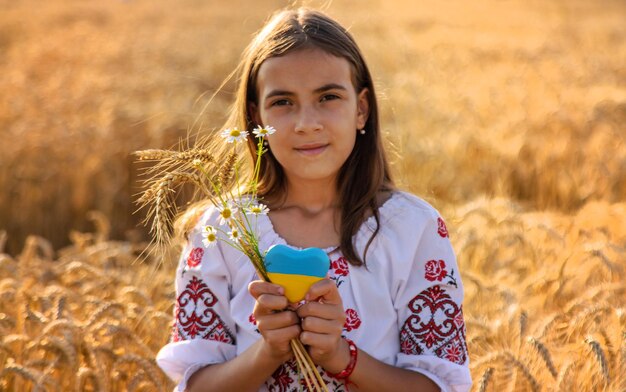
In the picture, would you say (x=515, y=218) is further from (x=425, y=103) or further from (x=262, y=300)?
(x=425, y=103)

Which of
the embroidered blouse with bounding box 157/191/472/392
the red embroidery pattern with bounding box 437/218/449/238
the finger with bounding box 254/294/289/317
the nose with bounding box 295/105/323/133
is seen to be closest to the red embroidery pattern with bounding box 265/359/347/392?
the embroidered blouse with bounding box 157/191/472/392

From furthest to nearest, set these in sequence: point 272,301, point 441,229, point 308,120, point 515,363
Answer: point 515,363
point 441,229
point 308,120
point 272,301

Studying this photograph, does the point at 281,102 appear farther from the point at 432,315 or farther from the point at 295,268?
the point at 432,315

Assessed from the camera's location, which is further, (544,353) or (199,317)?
(544,353)

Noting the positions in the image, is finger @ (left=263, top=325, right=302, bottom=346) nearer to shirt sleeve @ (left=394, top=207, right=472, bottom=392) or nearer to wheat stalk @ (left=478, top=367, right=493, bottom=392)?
shirt sleeve @ (left=394, top=207, right=472, bottom=392)

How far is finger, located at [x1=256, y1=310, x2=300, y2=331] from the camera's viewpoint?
6.70 feet

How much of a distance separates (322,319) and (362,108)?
760mm

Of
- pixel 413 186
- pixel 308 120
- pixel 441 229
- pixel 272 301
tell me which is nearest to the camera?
pixel 272 301

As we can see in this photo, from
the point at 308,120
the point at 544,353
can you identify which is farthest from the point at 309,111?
the point at 544,353

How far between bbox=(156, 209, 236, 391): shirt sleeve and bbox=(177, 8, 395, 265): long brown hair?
273mm

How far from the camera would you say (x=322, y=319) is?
81.0 inches

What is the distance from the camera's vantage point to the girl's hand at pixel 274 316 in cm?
202

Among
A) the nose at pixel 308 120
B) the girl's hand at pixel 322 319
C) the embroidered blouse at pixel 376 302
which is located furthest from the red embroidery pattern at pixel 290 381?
the nose at pixel 308 120

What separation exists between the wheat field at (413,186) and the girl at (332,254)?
371 millimetres
